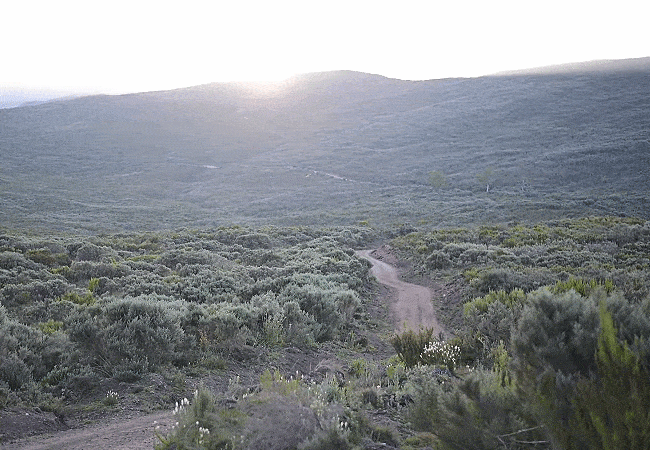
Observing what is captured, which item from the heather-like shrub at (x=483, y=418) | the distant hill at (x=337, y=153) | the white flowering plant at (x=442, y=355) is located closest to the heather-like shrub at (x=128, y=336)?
the white flowering plant at (x=442, y=355)

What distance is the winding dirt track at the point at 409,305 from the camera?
1243 centimetres

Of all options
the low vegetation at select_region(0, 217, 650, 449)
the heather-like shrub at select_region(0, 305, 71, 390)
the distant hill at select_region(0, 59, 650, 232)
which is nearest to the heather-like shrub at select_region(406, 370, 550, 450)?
the low vegetation at select_region(0, 217, 650, 449)

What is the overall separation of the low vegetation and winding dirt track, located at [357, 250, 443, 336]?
497 millimetres

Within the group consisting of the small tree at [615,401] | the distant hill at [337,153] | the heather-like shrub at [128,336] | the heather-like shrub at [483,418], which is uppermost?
the small tree at [615,401]

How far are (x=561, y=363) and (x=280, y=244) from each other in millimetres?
23486

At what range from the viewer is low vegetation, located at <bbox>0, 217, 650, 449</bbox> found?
9.79 ft

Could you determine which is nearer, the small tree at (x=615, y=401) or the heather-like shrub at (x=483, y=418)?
the small tree at (x=615, y=401)

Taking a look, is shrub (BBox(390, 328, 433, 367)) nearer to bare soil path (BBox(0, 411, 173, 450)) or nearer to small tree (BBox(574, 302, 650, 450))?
bare soil path (BBox(0, 411, 173, 450))

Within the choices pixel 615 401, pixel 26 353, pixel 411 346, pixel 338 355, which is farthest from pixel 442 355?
pixel 26 353

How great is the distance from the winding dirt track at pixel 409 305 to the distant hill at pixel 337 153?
20259 millimetres

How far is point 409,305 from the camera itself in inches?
582

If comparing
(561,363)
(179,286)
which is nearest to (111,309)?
(179,286)

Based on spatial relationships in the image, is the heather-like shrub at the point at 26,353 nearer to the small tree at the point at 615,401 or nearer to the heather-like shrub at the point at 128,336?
the heather-like shrub at the point at 128,336

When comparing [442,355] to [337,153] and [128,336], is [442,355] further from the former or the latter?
[337,153]
